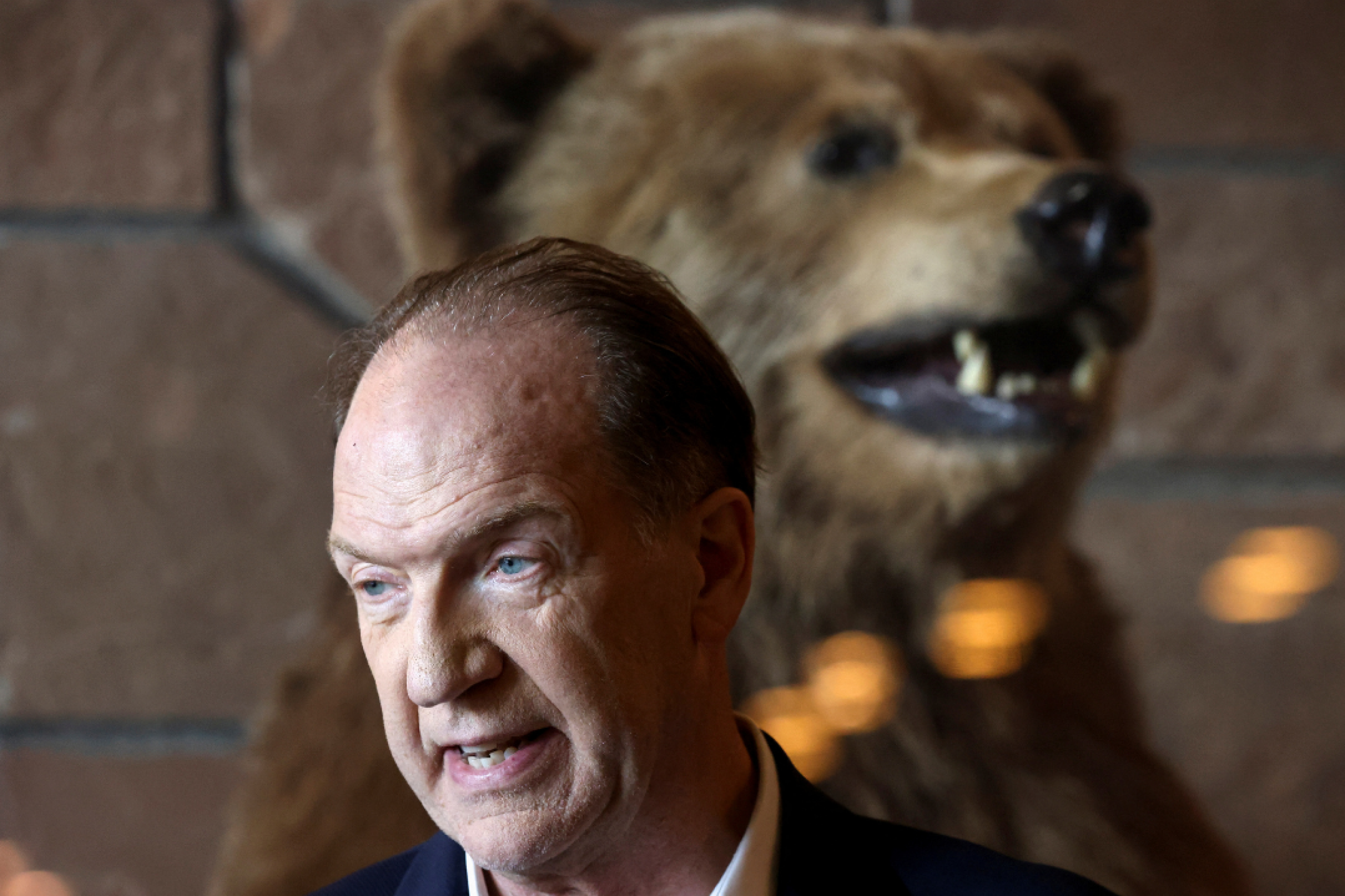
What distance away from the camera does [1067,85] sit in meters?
1.56

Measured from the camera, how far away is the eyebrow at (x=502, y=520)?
0.74 metres

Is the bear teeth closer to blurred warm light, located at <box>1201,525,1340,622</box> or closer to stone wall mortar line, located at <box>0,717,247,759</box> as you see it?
blurred warm light, located at <box>1201,525,1340,622</box>

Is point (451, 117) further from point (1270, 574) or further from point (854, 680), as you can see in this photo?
point (1270, 574)

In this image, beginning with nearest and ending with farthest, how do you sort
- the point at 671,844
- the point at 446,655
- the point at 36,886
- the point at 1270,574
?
the point at 446,655, the point at 671,844, the point at 36,886, the point at 1270,574

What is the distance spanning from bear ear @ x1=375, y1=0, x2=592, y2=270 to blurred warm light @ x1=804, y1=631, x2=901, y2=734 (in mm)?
654

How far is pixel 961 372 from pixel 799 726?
468 millimetres

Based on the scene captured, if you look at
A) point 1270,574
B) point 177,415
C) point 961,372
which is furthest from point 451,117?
point 1270,574

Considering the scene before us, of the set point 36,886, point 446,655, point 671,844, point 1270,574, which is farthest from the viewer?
point 1270,574

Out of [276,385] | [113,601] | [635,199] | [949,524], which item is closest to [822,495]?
[949,524]

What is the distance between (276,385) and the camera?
1447 millimetres

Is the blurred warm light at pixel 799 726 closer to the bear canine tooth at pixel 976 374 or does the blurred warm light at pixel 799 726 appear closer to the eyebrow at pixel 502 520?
the bear canine tooth at pixel 976 374

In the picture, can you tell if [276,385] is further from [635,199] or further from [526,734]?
[526,734]

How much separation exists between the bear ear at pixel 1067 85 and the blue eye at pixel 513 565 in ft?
3.56

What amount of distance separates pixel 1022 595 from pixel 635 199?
0.69 m
